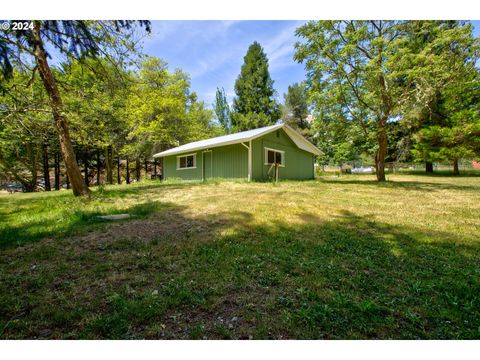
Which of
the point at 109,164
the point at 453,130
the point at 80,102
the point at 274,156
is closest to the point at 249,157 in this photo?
the point at 274,156

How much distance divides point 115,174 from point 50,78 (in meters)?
18.6

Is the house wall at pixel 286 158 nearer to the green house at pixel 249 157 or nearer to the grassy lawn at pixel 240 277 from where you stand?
the green house at pixel 249 157

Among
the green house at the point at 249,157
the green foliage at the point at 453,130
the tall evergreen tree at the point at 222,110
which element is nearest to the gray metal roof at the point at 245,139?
the green house at the point at 249,157

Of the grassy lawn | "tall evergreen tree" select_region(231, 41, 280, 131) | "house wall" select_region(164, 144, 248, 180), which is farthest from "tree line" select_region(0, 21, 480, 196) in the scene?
"house wall" select_region(164, 144, 248, 180)

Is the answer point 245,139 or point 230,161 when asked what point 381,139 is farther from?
point 230,161

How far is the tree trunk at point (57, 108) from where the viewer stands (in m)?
5.60

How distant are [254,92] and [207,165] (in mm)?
18392

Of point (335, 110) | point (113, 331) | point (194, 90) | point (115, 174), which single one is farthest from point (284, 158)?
point (194, 90)

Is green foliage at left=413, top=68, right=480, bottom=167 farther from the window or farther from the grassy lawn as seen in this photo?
the grassy lawn

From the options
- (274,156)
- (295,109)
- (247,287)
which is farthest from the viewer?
(295,109)

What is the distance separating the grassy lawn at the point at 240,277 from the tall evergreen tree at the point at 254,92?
25.9 m

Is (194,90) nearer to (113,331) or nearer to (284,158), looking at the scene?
(284,158)

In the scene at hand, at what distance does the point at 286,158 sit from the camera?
50.0 feet
